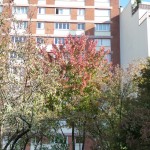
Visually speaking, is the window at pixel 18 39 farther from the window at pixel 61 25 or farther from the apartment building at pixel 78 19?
the window at pixel 61 25

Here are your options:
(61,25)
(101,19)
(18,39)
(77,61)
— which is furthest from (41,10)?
(18,39)

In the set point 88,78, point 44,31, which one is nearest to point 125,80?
point 88,78

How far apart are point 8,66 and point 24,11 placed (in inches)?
1366

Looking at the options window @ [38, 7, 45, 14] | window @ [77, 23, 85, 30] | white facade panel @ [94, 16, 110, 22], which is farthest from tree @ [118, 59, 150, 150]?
window @ [38, 7, 45, 14]

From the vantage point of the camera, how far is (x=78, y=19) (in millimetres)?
47406

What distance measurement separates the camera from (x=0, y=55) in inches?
523

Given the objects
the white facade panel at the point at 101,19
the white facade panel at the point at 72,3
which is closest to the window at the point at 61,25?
the white facade panel at the point at 72,3

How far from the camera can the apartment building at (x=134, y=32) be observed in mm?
38875

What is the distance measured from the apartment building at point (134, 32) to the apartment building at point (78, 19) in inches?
47.6

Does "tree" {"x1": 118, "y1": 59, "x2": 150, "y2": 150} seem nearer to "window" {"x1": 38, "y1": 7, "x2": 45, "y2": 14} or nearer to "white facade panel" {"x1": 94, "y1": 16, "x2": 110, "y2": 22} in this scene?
"white facade panel" {"x1": 94, "y1": 16, "x2": 110, "y2": 22}

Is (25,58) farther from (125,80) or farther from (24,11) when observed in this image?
(24,11)

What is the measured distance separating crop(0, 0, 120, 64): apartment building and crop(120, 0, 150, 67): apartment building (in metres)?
1.21

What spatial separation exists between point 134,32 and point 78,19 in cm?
818

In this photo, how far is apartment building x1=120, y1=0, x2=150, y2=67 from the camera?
38875 millimetres
